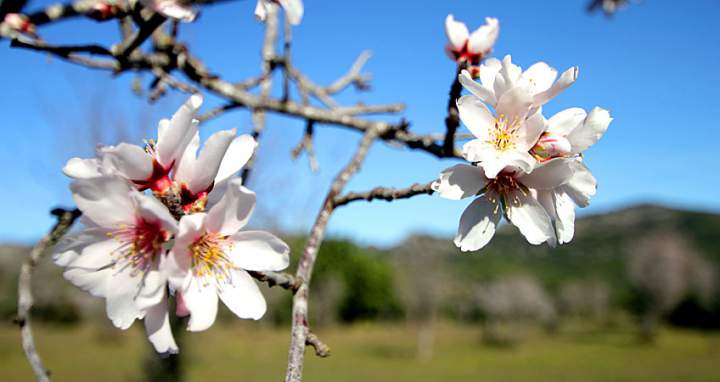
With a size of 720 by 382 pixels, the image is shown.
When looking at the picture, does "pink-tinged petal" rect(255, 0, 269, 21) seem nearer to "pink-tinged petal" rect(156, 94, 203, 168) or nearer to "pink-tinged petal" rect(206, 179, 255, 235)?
"pink-tinged petal" rect(156, 94, 203, 168)

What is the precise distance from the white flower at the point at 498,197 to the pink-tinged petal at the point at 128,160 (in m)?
0.42

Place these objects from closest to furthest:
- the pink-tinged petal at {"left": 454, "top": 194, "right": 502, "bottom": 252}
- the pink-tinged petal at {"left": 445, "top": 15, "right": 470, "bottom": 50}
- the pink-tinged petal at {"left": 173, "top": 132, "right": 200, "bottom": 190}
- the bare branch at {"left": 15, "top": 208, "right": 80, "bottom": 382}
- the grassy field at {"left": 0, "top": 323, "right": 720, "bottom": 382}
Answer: the pink-tinged petal at {"left": 173, "top": 132, "right": 200, "bottom": 190}
the pink-tinged petal at {"left": 454, "top": 194, "right": 502, "bottom": 252}
the bare branch at {"left": 15, "top": 208, "right": 80, "bottom": 382}
the pink-tinged petal at {"left": 445, "top": 15, "right": 470, "bottom": 50}
the grassy field at {"left": 0, "top": 323, "right": 720, "bottom": 382}

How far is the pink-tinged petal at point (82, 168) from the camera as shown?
689 millimetres

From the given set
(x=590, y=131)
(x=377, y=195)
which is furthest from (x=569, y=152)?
(x=377, y=195)

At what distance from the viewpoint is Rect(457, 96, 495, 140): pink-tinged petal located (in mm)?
840

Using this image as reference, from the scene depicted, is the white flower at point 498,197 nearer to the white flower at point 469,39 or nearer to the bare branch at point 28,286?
the white flower at point 469,39

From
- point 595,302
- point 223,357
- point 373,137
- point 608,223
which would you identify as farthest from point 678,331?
point 608,223

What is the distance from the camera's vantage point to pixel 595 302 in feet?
110

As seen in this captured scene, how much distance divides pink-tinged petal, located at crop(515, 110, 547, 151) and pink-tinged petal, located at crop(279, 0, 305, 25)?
41cm

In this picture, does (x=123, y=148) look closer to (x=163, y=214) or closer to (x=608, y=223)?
(x=163, y=214)

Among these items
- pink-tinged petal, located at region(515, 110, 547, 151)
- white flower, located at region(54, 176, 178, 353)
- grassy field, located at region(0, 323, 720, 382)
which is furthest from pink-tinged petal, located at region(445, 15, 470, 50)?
grassy field, located at region(0, 323, 720, 382)

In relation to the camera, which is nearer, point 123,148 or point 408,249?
point 123,148

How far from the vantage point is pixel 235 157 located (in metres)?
0.78

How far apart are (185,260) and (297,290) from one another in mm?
179
